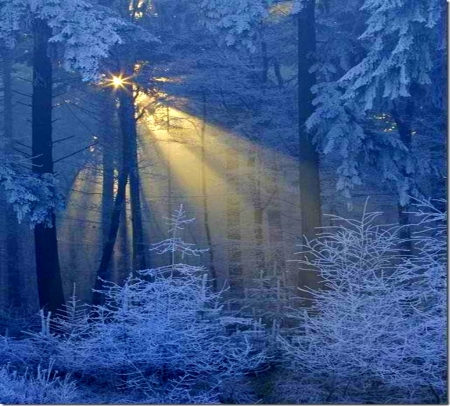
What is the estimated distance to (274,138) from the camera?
7543mm

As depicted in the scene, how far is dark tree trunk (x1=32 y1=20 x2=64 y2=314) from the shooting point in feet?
24.6

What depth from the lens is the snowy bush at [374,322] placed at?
6.71 meters

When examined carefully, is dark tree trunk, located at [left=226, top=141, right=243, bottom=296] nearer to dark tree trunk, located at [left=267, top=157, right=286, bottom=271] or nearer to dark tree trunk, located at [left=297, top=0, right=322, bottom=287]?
dark tree trunk, located at [left=267, top=157, right=286, bottom=271]

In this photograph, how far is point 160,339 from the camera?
6.95 metres

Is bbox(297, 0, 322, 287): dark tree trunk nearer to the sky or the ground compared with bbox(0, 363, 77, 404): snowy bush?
nearer to the sky

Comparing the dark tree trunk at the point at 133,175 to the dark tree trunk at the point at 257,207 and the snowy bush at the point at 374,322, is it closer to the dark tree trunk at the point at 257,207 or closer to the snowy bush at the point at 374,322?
the dark tree trunk at the point at 257,207

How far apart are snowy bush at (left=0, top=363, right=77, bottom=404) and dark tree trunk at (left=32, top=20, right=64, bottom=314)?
0.74 m

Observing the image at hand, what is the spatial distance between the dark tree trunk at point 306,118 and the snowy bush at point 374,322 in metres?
0.35

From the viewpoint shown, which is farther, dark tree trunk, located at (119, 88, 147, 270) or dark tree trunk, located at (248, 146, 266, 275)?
dark tree trunk, located at (248, 146, 266, 275)

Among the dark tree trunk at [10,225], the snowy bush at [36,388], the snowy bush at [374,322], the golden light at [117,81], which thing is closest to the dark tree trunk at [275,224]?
the snowy bush at [374,322]

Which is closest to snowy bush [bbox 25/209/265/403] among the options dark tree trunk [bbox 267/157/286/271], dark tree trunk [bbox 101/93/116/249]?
dark tree trunk [bbox 267/157/286/271]

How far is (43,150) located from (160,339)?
7.11 feet

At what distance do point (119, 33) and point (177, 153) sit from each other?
4.09ft

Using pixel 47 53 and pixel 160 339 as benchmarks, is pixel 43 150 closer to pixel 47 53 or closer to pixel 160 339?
pixel 47 53
